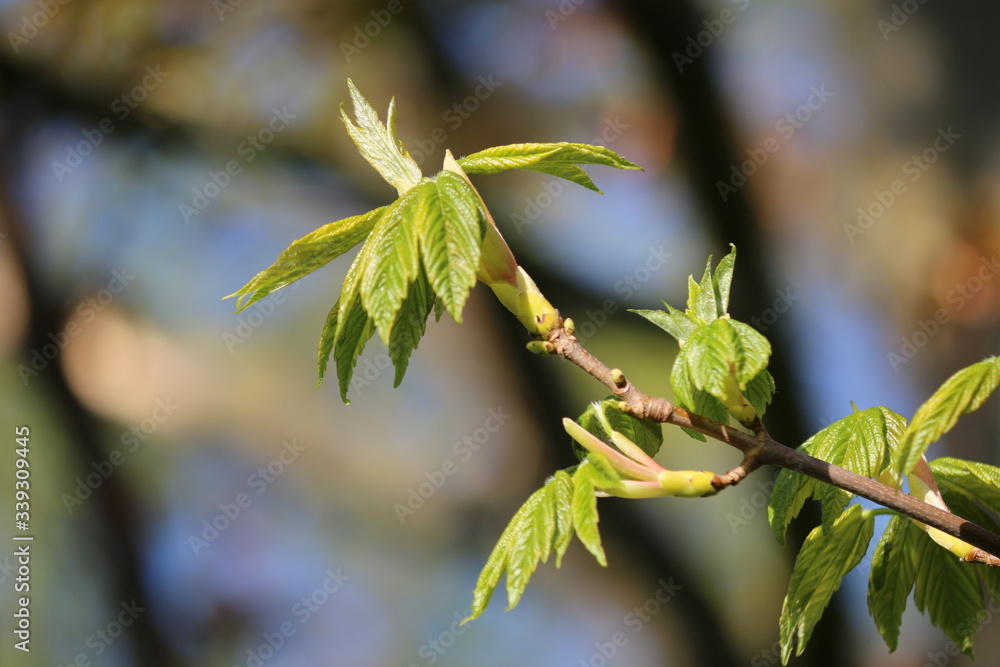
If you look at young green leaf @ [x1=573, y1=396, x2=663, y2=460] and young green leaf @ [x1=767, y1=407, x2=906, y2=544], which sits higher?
young green leaf @ [x1=573, y1=396, x2=663, y2=460]

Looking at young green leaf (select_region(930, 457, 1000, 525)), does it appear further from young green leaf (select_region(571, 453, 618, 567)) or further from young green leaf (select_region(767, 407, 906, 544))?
young green leaf (select_region(571, 453, 618, 567))

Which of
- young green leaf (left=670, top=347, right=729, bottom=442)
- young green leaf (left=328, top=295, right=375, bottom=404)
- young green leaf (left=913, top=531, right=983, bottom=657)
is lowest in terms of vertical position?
young green leaf (left=913, top=531, right=983, bottom=657)

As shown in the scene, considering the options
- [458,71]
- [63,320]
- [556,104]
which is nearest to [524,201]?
[556,104]

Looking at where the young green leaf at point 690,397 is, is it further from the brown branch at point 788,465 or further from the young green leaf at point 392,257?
the young green leaf at point 392,257

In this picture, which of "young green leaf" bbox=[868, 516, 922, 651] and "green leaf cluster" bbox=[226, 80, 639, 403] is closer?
"green leaf cluster" bbox=[226, 80, 639, 403]

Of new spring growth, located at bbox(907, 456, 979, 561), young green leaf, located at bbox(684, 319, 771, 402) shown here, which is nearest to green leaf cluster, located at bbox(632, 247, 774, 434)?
young green leaf, located at bbox(684, 319, 771, 402)

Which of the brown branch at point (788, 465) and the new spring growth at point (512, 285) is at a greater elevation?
the new spring growth at point (512, 285)

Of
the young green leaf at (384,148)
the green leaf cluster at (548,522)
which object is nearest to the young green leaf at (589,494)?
the green leaf cluster at (548,522)
